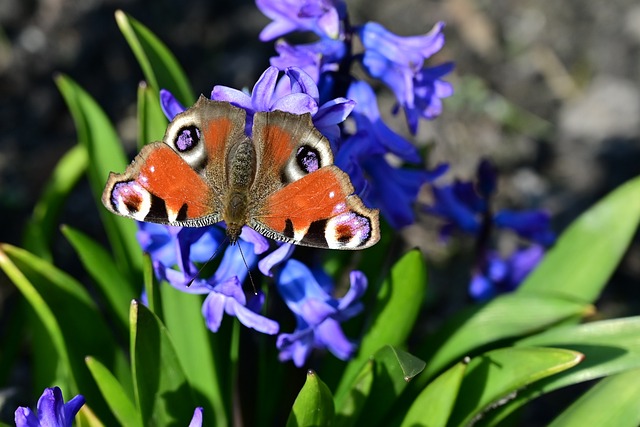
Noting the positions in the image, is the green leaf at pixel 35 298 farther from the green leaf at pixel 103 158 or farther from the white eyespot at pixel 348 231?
the white eyespot at pixel 348 231

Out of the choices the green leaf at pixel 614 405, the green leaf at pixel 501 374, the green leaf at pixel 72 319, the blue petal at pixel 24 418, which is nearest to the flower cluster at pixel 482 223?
the green leaf at pixel 501 374

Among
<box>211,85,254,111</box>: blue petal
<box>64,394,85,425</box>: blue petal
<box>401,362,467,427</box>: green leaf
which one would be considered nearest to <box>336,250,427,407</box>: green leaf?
<box>401,362,467,427</box>: green leaf

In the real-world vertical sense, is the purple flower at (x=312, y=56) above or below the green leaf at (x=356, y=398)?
above

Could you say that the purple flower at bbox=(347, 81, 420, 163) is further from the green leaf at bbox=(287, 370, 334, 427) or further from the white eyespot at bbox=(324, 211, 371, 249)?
the green leaf at bbox=(287, 370, 334, 427)

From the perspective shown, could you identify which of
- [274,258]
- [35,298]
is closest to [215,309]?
[274,258]

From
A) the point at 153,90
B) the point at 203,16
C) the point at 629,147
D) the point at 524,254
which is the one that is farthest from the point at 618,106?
the point at 153,90

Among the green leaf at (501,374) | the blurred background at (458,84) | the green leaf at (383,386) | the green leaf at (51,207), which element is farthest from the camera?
the blurred background at (458,84)

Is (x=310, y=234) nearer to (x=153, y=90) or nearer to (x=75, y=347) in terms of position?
(x=153, y=90)
